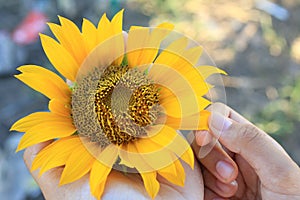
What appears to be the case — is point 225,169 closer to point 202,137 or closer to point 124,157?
point 202,137

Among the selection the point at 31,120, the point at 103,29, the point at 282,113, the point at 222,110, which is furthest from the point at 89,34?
the point at 282,113

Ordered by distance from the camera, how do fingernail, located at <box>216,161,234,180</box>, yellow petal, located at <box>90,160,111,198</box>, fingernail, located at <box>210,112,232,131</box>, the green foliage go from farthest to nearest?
the green foliage, fingernail, located at <box>216,161,234,180</box>, fingernail, located at <box>210,112,232,131</box>, yellow petal, located at <box>90,160,111,198</box>

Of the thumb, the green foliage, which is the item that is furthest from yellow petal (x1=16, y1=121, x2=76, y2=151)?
the green foliage

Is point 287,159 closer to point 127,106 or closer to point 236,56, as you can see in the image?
point 127,106

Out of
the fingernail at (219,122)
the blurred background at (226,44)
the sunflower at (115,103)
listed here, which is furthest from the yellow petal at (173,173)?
the blurred background at (226,44)

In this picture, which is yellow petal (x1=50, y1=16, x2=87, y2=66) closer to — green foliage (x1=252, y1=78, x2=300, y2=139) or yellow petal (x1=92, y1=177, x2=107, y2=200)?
yellow petal (x1=92, y1=177, x2=107, y2=200)

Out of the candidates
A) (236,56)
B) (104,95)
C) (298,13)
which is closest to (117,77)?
(104,95)
